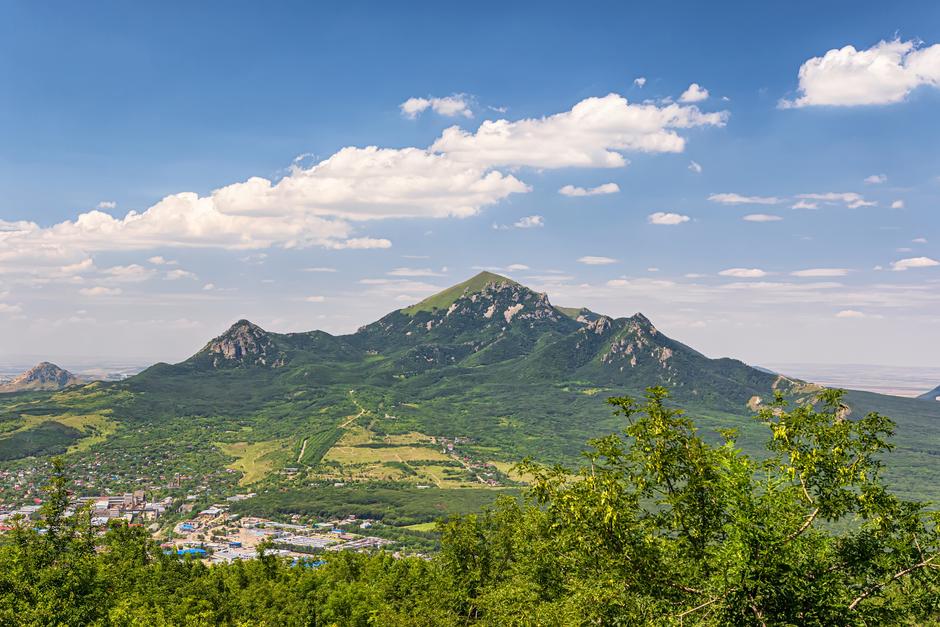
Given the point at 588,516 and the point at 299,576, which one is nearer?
the point at 588,516

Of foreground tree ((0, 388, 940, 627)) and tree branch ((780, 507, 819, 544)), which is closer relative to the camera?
foreground tree ((0, 388, 940, 627))

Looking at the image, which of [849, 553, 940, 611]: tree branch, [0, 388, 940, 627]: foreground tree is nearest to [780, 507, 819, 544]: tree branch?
[0, 388, 940, 627]: foreground tree

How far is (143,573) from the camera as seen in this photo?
67.8 meters

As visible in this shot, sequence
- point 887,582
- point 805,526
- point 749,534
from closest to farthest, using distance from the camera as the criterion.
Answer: point 749,534
point 805,526
point 887,582

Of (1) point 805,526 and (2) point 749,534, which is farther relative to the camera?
(1) point 805,526

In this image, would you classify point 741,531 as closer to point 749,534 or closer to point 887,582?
point 749,534

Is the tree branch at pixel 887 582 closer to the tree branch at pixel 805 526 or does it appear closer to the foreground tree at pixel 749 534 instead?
the foreground tree at pixel 749 534

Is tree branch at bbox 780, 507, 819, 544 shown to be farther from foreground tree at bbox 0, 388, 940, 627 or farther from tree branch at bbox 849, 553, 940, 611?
tree branch at bbox 849, 553, 940, 611

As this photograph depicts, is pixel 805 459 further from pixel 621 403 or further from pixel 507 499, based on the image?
pixel 507 499

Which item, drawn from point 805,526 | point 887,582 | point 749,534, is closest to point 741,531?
point 749,534

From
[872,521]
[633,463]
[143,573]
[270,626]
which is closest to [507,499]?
[270,626]

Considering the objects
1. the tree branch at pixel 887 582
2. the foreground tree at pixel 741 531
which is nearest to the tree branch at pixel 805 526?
the foreground tree at pixel 741 531

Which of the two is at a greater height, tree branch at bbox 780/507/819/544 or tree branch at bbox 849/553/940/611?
tree branch at bbox 780/507/819/544

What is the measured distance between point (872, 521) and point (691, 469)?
661cm
